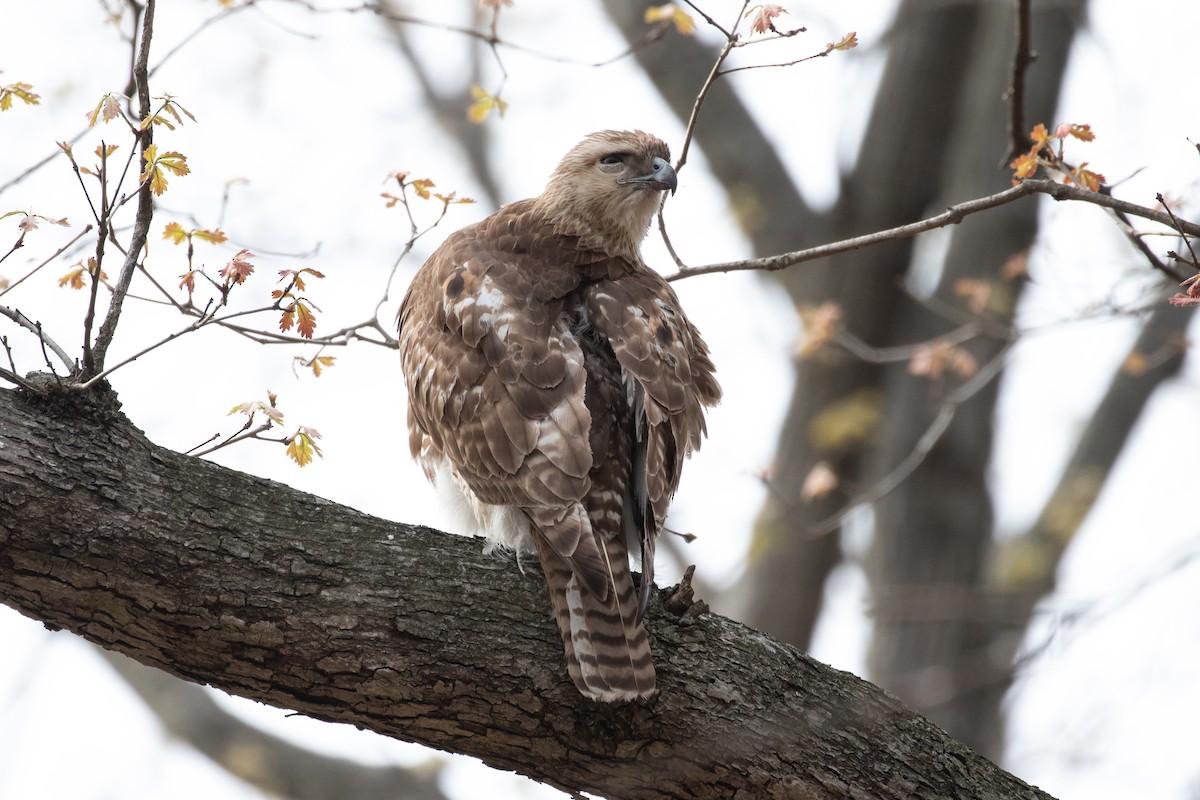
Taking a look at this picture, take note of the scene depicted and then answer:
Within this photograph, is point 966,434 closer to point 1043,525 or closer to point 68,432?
point 1043,525

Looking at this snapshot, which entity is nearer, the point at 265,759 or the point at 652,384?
the point at 652,384

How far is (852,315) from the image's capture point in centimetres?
846

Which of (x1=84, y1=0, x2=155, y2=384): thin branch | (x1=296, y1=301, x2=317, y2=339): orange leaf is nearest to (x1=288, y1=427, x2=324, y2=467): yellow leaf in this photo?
(x1=296, y1=301, x2=317, y2=339): orange leaf

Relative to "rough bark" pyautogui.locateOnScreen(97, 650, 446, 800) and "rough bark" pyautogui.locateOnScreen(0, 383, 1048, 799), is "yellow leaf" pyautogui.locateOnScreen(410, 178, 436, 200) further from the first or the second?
"rough bark" pyautogui.locateOnScreen(97, 650, 446, 800)

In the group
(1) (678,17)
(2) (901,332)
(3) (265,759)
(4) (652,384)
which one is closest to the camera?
(4) (652,384)

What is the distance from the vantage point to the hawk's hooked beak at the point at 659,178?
4.82m

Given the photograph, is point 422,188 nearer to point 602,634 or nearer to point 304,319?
point 304,319

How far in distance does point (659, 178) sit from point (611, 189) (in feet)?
0.64

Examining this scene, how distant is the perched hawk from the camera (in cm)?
349

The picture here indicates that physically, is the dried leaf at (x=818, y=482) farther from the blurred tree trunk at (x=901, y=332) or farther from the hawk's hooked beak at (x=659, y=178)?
the hawk's hooked beak at (x=659, y=178)

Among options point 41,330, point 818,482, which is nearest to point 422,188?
point 41,330

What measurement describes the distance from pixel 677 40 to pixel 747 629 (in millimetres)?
6148

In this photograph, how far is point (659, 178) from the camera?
15.9ft

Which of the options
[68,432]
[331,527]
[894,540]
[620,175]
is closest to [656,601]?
[331,527]
